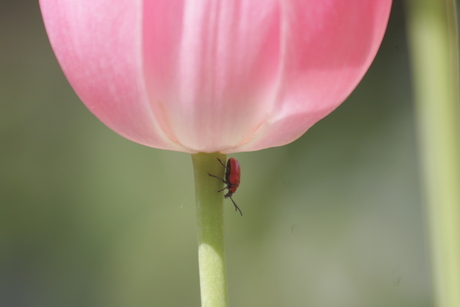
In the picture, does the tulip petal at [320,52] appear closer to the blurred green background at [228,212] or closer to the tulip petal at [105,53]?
the tulip petal at [105,53]

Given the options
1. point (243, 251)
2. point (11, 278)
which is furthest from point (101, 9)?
point (11, 278)

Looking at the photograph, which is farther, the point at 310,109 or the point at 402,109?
the point at 402,109

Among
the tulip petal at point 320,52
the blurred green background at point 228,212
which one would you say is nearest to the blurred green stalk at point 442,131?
the tulip petal at point 320,52

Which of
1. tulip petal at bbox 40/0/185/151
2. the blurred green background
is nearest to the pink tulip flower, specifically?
tulip petal at bbox 40/0/185/151

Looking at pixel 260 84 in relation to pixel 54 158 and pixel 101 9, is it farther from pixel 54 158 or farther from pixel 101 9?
pixel 54 158

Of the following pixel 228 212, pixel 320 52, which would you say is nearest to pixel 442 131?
pixel 320 52

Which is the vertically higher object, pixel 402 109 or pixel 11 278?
pixel 402 109

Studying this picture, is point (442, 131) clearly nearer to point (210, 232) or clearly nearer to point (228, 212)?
point (210, 232)
